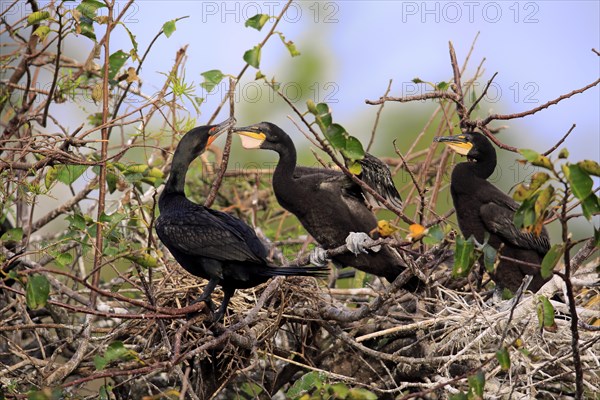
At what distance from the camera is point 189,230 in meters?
4.04

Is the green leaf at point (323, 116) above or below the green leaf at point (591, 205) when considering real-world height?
above

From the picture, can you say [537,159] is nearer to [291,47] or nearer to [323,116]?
[323,116]

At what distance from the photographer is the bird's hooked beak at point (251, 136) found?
194 inches

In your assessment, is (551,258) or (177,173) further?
(177,173)

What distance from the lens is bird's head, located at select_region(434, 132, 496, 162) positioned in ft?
16.2

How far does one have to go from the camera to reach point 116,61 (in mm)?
4832

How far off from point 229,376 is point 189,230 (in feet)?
2.89

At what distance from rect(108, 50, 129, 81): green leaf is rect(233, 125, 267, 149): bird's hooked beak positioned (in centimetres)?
77

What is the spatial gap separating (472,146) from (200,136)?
5.44 feet

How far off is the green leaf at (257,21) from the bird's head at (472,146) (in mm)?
1442

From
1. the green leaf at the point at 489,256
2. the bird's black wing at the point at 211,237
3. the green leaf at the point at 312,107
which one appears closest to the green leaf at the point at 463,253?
the green leaf at the point at 489,256

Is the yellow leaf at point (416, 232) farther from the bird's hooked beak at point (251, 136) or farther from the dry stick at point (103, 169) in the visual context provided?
the bird's hooked beak at point (251, 136)

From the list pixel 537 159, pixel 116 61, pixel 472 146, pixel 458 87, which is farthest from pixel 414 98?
pixel 116 61

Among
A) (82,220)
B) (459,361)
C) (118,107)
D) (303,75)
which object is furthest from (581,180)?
(303,75)
